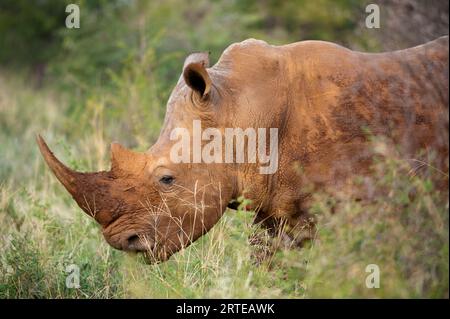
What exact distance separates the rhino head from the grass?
0.71 ft

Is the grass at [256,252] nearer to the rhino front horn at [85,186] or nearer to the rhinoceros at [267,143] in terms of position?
the rhinoceros at [267,143]

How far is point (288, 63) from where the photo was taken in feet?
18.7

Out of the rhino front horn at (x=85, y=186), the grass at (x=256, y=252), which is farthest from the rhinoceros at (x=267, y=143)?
the grass at (x=256, y=252)

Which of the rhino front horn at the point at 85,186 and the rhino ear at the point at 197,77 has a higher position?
the rhino ear at the point at 197,77

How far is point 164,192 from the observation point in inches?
220

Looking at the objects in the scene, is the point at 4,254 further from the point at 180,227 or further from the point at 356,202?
the point at 356,202

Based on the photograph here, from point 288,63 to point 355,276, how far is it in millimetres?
1696

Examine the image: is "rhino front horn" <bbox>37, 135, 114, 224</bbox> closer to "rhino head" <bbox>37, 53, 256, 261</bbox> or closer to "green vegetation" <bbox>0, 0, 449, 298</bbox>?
"rhino head" <bbox>37, 53, 256, 261</bbox>

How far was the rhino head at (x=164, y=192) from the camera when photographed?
5527 millimetres

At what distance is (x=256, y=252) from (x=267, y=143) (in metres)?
0.79

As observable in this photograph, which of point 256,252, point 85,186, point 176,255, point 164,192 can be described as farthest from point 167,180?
point 256,252

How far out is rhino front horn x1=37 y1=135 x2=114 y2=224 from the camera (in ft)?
17.8

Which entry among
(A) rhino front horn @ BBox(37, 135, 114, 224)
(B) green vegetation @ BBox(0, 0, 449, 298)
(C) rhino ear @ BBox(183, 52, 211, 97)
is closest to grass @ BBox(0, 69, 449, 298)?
(B) green vegetation @ BBox(0, 0, 449, 298)
